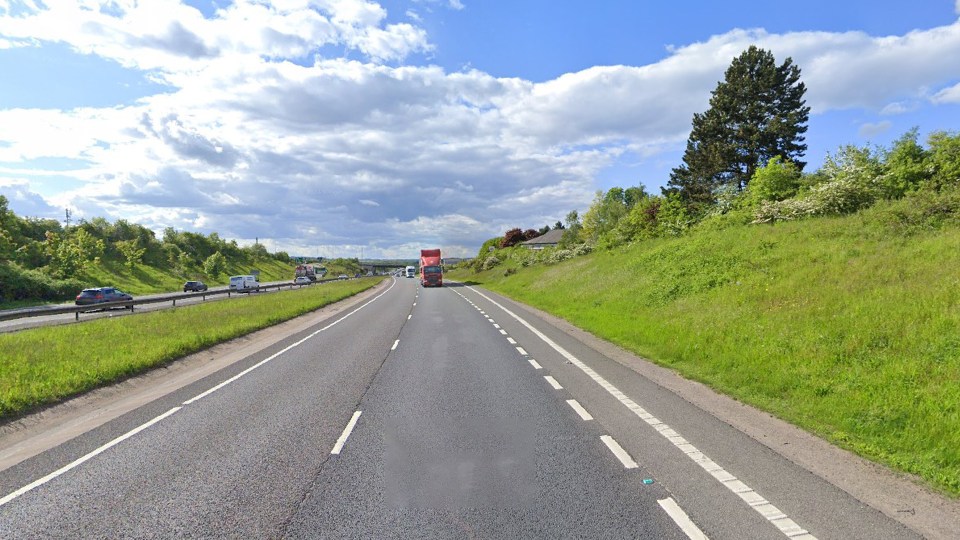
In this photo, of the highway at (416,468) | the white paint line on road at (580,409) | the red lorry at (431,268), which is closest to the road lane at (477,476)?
the highway at (416,468)

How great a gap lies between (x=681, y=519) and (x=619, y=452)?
1592 mm

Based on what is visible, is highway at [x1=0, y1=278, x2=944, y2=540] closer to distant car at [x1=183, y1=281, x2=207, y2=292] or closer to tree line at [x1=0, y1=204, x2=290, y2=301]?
tree line at [x1=0, y1=204, x2=290, y2=301]

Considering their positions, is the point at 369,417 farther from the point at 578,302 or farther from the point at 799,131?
the point at 799,131

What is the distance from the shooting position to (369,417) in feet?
24.5

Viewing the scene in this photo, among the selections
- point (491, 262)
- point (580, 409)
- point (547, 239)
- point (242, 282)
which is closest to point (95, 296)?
point (242, 282)

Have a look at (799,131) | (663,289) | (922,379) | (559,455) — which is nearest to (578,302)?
(663,289)

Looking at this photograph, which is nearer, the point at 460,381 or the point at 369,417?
the point at 369,417

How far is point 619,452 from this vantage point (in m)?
5.80

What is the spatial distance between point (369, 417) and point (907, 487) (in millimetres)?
6413

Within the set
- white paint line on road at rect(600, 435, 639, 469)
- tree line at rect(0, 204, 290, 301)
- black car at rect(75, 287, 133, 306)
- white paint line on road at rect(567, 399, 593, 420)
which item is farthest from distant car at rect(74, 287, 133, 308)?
white paint line on road at rect(600, 435, 639, 469)

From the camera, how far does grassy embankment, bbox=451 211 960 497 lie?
639 cm

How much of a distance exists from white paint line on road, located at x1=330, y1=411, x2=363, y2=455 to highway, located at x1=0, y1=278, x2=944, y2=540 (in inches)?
1.1

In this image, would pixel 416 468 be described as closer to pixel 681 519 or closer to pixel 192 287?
pixel 681 519

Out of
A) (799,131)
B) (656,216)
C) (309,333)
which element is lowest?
(309,333)
